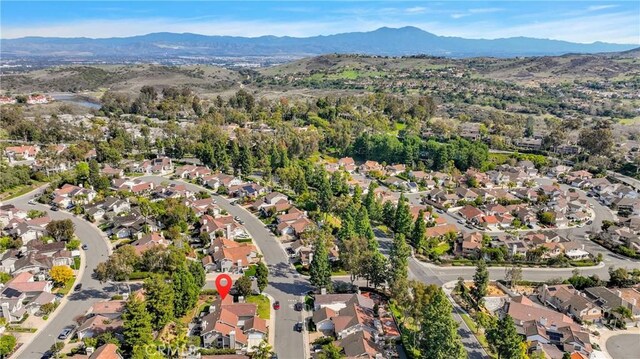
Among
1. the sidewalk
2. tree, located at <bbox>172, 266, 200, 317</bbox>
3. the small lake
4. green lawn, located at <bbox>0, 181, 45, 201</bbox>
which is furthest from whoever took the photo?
the small lake

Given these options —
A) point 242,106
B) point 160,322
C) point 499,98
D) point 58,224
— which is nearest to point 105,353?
point 160,322

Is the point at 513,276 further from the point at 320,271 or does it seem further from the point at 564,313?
the point at 320,271

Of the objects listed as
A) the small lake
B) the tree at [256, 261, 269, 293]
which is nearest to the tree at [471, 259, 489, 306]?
the tree at [256, 261, 269, 293]

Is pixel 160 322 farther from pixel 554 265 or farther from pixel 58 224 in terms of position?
pixel 554 265

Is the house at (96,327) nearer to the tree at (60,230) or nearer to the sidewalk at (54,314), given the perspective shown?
the sidewalk at (54,314)

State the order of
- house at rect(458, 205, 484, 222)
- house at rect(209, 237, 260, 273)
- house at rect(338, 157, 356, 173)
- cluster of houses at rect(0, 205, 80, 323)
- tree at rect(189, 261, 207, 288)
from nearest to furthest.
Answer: cluster of houses at rect(0, 205, 80, 323), tree at rect(189, 261, 207, 288), house at rect(209, 237, 260, 273), house at rect(458, 205, 484, 222), house at rect(338, 157, 356, 173)

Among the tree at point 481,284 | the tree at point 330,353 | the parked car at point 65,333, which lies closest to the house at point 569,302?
the tree at point 481,284

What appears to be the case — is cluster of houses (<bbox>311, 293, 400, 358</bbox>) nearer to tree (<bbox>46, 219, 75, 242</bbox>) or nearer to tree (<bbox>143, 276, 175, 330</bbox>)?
tree (<bbox>143, 276, 175, 330</bbox>)
